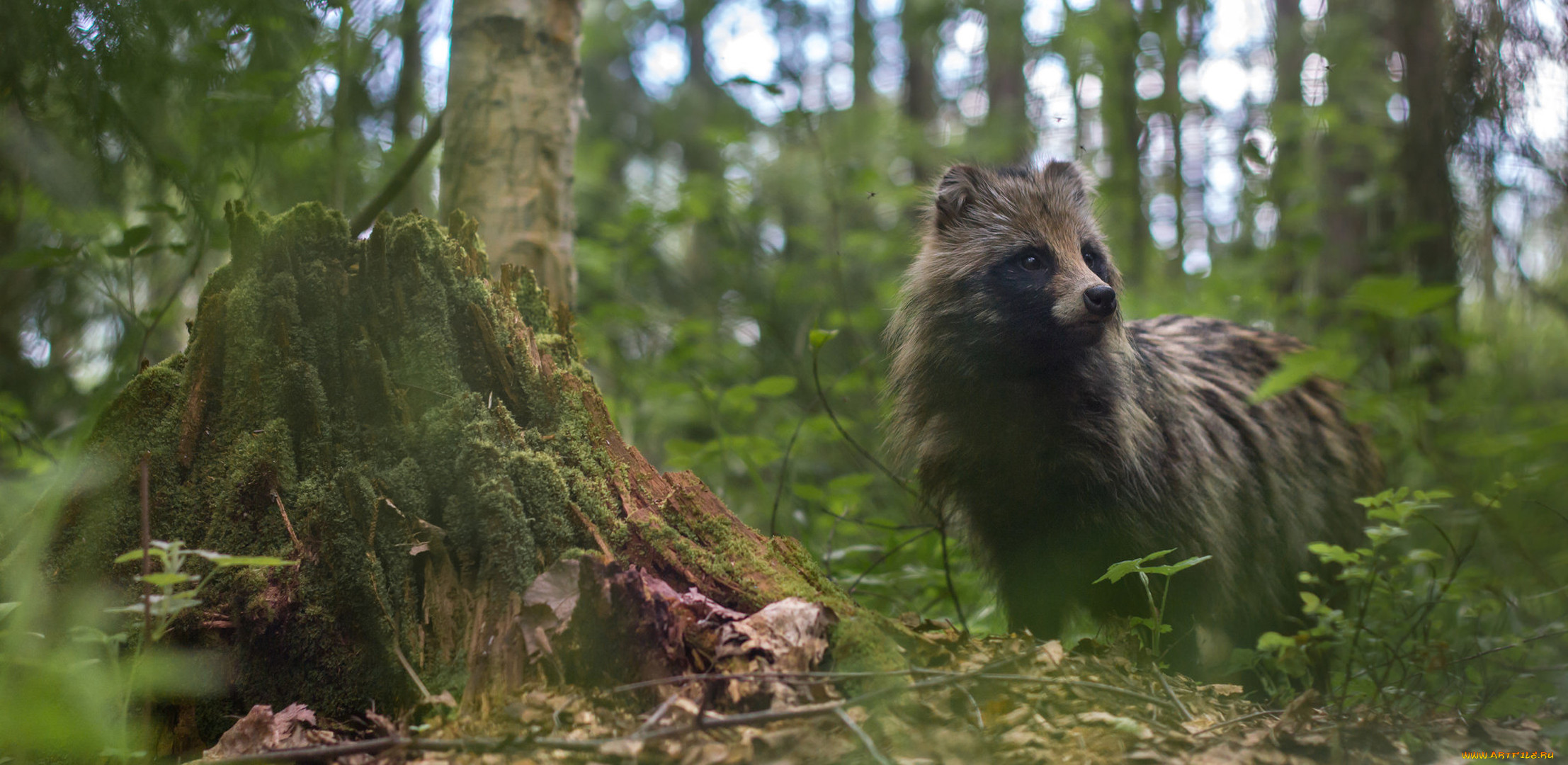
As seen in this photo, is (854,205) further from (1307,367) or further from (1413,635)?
(1307,367)

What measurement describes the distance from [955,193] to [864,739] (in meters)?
3.42

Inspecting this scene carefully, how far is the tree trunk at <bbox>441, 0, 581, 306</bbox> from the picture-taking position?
4.36 metres

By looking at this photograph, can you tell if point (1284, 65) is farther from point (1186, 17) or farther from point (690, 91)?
point (690, 91)

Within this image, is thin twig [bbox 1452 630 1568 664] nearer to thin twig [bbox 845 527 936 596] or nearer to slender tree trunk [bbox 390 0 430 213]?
thin twig [bbox 845 527 936 596]

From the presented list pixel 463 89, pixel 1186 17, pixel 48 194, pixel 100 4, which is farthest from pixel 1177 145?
pixel 48 194

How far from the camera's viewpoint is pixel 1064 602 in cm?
397

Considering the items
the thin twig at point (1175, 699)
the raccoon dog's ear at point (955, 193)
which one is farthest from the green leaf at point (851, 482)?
the thin twig at point (1175, 699)

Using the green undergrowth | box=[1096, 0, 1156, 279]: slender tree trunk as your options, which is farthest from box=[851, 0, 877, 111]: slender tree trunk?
the green undergrowth

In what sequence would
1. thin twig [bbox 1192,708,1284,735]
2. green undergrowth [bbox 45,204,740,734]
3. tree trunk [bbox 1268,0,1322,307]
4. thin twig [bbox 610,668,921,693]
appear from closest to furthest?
thin twig [bbox 610,668,921,693] → thin twig [bbox 1192,708,1284,735] → green undergrowth [bbox 45,204,740,734] → tree trunk [bbox 1268,0,1322,307]

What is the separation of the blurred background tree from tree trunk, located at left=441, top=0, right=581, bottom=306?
0.08 metres

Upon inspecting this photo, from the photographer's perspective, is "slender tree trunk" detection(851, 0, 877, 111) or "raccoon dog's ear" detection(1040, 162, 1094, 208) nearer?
"raccoon dog's ear" detection(1040, 162, 1094, 208)

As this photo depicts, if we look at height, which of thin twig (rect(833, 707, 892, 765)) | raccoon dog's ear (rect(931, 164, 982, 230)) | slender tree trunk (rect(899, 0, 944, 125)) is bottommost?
thin twig (rect(833, 707, 892, 765))

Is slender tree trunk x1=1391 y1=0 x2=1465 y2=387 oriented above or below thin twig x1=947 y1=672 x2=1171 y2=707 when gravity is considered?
above

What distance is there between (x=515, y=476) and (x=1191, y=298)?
779 cm
